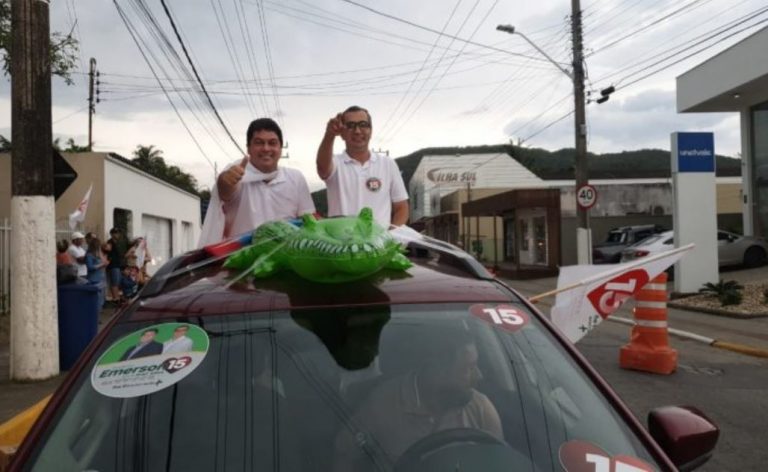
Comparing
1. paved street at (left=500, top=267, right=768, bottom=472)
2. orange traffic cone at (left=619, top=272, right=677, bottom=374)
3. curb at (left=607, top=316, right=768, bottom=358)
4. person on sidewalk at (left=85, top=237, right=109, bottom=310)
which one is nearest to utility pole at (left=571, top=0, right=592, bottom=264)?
paved street at (left=500, top=267, right=768, bottom=472)

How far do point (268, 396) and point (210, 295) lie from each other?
41cm

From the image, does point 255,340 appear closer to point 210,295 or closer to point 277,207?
point 210,295

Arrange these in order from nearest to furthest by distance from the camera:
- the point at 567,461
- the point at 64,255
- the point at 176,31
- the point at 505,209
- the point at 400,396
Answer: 1. the point at 567,461
2. the point at 400,396
3. the point at 176,31
4. the point at 64,255
5. the point at 505,209

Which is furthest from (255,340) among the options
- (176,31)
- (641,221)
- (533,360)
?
(641,221)

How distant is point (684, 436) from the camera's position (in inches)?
82.3

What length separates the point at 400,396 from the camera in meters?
2.12

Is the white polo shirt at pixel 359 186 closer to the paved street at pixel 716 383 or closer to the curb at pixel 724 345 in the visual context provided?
the paved street at pixel 716 383

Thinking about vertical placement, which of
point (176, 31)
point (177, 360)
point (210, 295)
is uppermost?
point (176, 31)

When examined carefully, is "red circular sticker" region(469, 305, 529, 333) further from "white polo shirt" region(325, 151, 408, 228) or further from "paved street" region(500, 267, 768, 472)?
"paved street" region(500, 267, 768, 472)

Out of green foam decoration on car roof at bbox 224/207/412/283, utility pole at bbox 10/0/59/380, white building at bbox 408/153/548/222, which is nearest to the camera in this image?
green foam decoration on car roof at bbox 224/207/412/283

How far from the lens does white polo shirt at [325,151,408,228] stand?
4.48 m

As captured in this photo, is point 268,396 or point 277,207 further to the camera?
point 277,207

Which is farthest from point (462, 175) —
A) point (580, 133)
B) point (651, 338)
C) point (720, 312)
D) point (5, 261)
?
point (651, 338)

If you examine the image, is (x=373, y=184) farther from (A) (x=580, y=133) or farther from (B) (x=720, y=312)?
(A) (x=580, y=133)
